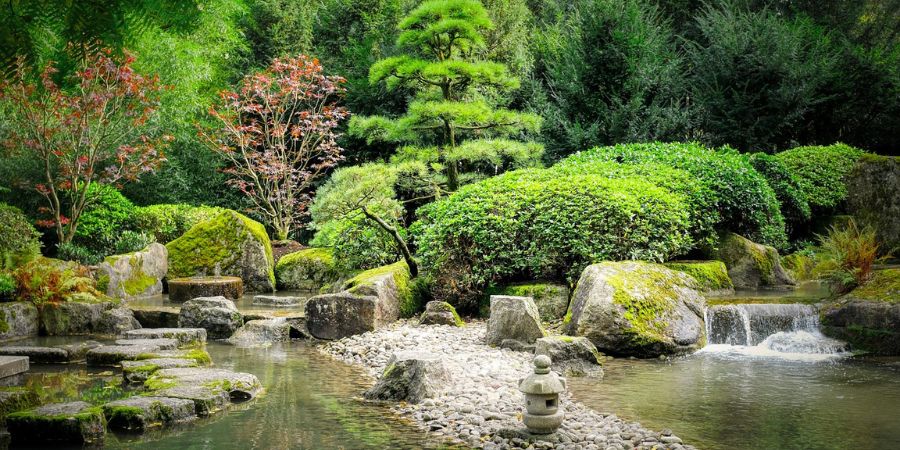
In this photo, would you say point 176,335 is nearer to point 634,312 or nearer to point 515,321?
point 515,321

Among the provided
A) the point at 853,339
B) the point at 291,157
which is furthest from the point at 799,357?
the point at 291,157

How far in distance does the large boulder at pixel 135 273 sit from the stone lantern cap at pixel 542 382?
7.87 meters

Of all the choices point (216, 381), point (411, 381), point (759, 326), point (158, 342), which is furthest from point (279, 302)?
point (759, 326)

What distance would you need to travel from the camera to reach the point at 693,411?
539 cm

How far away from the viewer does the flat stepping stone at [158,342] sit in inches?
298

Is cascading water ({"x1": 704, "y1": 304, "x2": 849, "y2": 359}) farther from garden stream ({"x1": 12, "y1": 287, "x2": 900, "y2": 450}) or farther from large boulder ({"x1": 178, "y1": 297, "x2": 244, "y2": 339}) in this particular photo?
large boulder ({"x1": 178, "y1": 297, "x2": 244, "y2": 339})

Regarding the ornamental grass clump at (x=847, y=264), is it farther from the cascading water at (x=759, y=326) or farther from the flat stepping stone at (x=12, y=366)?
the flat stepping stone at (x=12, y=366)

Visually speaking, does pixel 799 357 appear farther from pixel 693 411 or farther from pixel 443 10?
pixel 443 10

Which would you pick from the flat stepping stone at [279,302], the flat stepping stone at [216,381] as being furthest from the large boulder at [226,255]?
the flat stepping stone at [216,381]

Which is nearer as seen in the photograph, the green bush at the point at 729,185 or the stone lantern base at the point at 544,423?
the stone lantern base at the point at 544,423

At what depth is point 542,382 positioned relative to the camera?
464 cm

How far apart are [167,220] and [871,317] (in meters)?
11.5

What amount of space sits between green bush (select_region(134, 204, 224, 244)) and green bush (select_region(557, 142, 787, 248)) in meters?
7.06

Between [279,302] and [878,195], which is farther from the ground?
[878,195]
